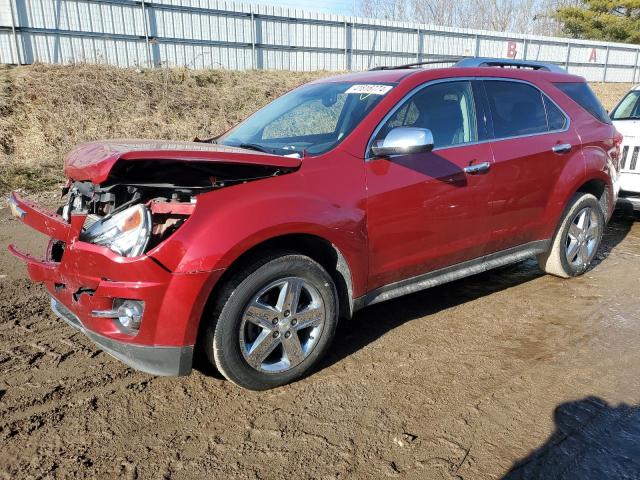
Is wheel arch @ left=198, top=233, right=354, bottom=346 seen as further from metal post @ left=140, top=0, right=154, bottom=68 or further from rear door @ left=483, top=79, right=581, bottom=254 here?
metal post @ left=140, top=0, right=154, bottom=68

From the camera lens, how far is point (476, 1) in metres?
46.0

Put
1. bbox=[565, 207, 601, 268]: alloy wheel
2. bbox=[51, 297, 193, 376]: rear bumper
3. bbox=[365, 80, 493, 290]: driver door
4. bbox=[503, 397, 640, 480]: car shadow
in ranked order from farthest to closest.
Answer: bbox=[565, 207, 601, 268]: alloy wheel → bbox=[365, 80, 493, 290]: driver door → bbox=[51, 297, 193, 376]: rear bumper → bbox=[503, 397, 640, 480]: car shadow

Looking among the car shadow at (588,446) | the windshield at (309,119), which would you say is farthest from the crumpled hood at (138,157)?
the car shadow at (588,446)

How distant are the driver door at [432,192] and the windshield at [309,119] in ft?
0.82

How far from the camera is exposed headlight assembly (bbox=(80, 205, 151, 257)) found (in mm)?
2666

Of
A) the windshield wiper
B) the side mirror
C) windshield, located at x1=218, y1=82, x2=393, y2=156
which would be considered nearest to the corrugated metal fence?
windshield, located at x1=218, y1=82, x2=393, y2=156

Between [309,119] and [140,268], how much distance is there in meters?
1.97

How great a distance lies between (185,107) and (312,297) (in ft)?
35.8

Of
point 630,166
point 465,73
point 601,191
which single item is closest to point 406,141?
point 465,73

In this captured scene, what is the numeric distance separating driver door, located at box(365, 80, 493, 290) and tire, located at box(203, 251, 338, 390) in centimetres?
48

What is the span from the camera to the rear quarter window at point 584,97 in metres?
4.87

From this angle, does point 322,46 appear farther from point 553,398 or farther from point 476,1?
point 476,1

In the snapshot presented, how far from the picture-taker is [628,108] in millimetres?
8094

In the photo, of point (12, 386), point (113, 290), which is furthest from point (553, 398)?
point (12, 386)
